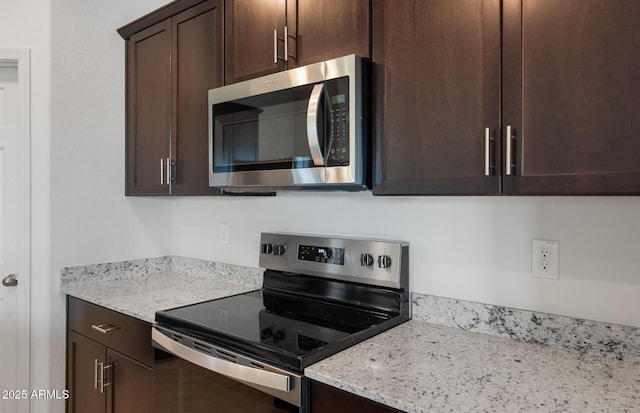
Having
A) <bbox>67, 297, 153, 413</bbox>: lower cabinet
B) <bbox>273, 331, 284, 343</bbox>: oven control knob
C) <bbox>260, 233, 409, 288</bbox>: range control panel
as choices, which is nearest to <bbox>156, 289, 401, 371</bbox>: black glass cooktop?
<bbox>273, 331, 284, 343</bbox>: oven control knob

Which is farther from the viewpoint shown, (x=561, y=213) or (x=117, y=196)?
(x=117, y=196)

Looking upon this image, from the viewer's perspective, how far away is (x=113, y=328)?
5.99 feet

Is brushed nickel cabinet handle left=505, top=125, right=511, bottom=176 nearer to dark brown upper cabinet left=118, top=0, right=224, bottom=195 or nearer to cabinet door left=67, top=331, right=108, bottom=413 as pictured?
dark brown upper cabinet left=118, top=0, right=224, bottom=195

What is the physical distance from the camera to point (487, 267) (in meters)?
1.41

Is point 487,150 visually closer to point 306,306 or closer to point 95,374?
point 306,306

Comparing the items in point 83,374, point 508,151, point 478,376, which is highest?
point 508,151

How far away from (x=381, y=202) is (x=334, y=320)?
1.59 feet

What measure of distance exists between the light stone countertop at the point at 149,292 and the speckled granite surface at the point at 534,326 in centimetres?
97

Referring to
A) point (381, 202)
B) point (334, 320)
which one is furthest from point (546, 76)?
point (334, 320)

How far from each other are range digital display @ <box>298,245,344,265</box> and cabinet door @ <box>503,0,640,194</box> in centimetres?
76

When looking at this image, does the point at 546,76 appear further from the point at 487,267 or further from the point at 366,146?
the point at 487,267

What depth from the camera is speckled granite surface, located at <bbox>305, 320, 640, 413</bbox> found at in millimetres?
933

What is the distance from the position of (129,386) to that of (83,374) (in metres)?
0.43

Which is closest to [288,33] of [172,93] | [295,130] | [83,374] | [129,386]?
[295,130]
